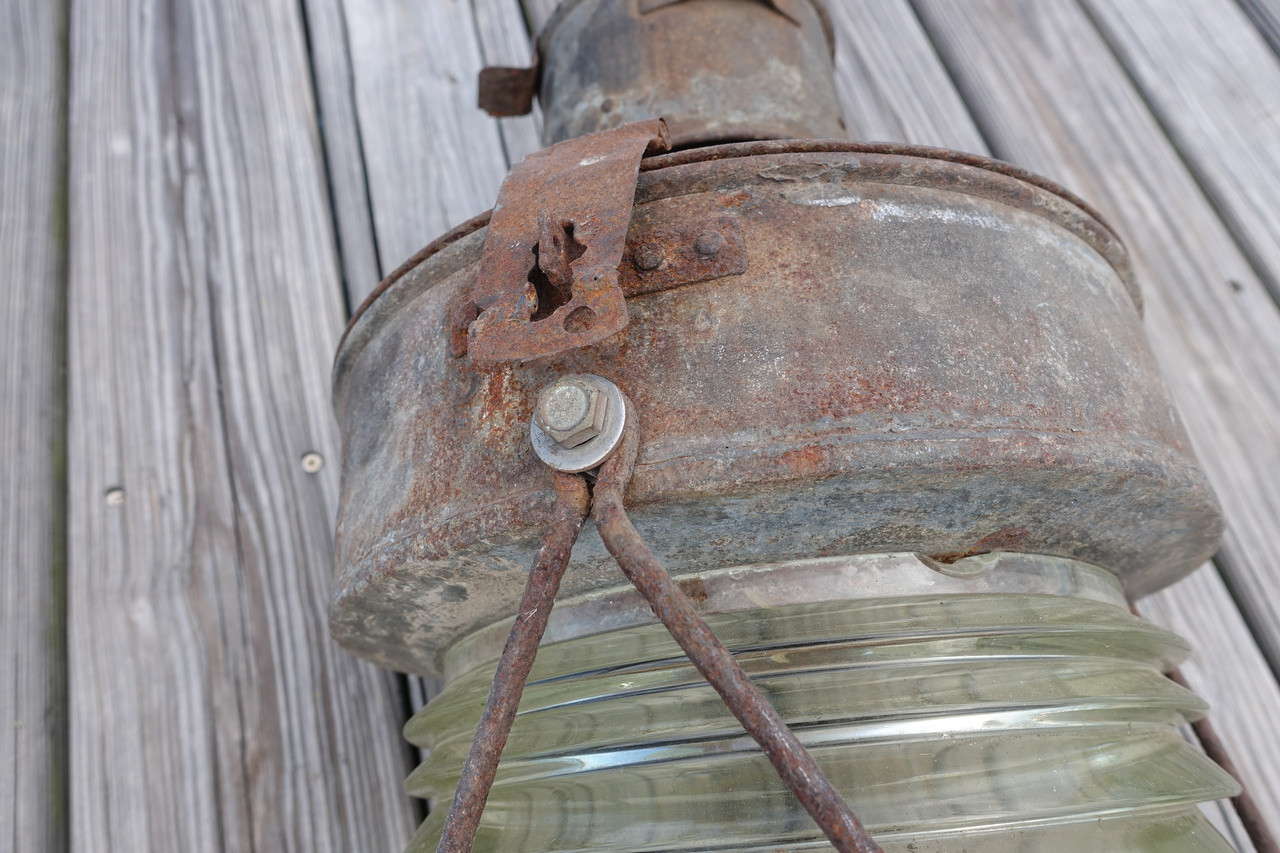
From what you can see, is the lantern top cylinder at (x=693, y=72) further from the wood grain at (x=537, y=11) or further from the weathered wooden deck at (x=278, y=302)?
the wood grain at (x=537, y=11)

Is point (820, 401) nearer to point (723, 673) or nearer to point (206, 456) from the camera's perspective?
point (723, 673)

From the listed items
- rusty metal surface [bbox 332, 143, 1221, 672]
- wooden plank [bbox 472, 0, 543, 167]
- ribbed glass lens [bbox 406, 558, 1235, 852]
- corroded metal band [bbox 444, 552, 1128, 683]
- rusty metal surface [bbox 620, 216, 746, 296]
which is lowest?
ribbed glass lens [bbox 406, 558, 1235, 852]

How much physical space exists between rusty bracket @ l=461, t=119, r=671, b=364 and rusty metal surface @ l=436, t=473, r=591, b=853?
0.30ft

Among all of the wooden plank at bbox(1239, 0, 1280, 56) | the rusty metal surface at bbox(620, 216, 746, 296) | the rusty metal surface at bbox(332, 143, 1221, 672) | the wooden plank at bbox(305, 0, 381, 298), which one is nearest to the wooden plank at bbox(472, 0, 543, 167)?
the wooden plank at bbox(305, 0, 381, 298)

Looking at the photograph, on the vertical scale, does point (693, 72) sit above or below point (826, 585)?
above

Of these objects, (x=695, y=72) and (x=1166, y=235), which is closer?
(x=695, y=72)

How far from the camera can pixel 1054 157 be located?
149cm

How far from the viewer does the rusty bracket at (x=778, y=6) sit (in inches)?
37.0

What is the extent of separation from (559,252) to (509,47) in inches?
41.0

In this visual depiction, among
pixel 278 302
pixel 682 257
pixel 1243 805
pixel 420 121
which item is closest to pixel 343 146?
pixel 420 121

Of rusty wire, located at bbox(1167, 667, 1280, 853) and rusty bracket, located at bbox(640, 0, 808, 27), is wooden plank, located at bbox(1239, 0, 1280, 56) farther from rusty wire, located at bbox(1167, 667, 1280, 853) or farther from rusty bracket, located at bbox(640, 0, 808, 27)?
rusty wire, located at bbox(1167, 667, 1280, 853)

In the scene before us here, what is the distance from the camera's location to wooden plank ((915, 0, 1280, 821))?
4.18 feet

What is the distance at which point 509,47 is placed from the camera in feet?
4.96

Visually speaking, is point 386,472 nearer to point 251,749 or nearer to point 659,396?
point 659,396
